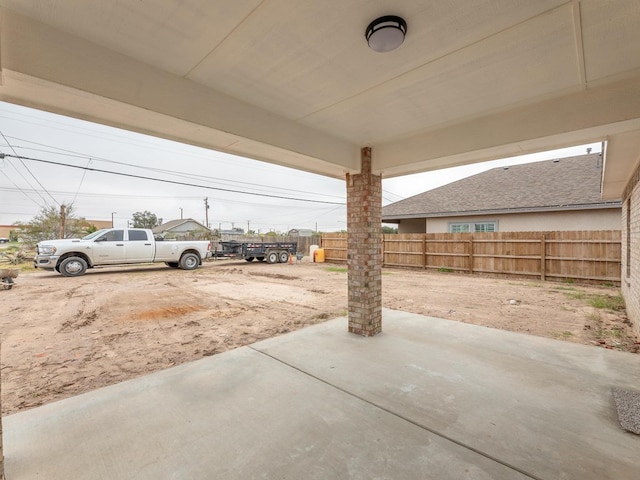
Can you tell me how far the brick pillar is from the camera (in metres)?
4.29

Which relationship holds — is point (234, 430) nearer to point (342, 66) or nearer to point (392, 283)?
point (342, 66)

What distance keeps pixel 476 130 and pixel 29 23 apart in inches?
154

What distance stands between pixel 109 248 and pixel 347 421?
11.9 m

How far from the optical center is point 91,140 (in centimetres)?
1361

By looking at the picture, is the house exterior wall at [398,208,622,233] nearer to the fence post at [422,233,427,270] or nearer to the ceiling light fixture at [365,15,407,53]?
the fence post at [422,233,427,270]

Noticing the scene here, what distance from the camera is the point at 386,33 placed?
1.82 metres

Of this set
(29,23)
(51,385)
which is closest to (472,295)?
(51,385)

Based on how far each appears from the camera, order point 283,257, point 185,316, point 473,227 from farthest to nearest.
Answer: point 283,257 → point 473,227 → point 185,316

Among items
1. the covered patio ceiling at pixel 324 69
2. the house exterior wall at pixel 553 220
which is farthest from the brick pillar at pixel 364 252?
the house exterior wall at pixel 553 220

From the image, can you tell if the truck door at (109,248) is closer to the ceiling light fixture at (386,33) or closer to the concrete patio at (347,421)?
the concrete patio at (347,421)

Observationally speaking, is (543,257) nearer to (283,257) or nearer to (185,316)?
(185,316)

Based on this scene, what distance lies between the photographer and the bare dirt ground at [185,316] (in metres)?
3.58

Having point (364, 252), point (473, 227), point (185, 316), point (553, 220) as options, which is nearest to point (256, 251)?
point (185, 316)

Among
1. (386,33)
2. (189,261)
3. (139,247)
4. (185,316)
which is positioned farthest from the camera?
(189,261)
